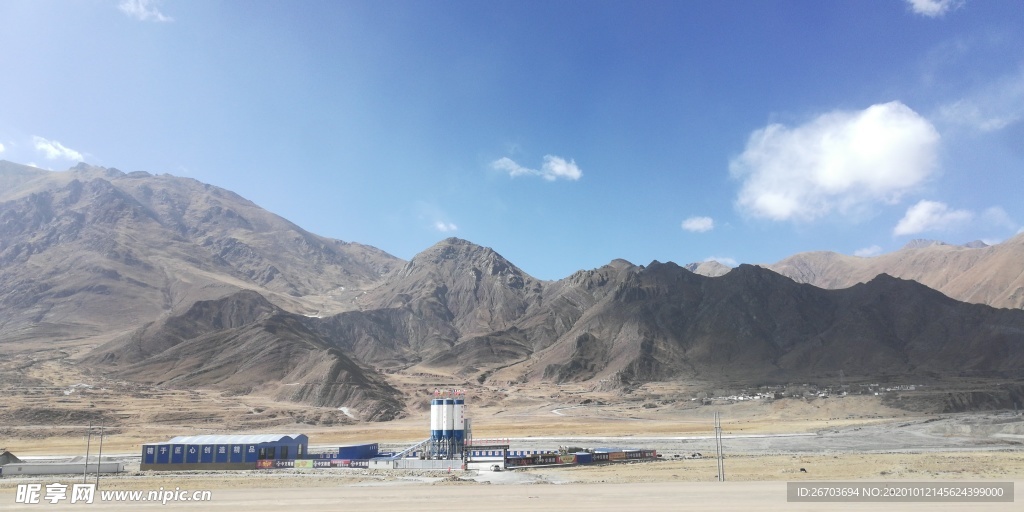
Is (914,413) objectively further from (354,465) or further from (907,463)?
(354,465)

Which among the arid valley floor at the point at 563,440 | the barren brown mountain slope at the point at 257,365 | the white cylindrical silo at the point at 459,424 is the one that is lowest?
the arid valley floor at the point at 563,440

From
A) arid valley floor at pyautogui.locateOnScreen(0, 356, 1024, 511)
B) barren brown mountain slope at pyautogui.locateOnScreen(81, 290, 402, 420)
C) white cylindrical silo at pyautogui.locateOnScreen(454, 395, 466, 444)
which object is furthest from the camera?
barren brown mountain slope at pyautogui.locateOnScreen(81, 290, 402, 420)

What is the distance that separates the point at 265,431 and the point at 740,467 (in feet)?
274

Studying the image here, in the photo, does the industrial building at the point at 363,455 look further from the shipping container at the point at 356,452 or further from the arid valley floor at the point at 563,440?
the arid valley floor at the point at 563,440

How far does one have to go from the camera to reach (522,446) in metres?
77.5

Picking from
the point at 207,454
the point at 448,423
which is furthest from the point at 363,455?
the point at 207,454

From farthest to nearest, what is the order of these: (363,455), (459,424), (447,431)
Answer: (363,455), (459,424), (447,431)

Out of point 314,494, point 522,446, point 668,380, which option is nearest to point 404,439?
point 522,446

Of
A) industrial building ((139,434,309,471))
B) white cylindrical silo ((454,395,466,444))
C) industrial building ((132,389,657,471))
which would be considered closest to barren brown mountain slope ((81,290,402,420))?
industrial building ((132,389,657,471))

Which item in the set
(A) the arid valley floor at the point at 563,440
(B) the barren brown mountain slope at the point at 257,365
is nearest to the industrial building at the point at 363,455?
(A) the arid valley floor at the point at 563,440

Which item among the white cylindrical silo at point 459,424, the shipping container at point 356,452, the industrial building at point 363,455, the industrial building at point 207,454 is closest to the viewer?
the industrial building at point 363,455

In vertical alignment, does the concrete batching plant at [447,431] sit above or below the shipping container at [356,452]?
above

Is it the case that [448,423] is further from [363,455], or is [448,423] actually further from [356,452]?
[356,452]

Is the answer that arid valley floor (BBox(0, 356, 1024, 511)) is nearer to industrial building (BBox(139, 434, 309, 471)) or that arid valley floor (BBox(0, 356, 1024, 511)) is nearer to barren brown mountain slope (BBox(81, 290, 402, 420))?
industrial building (BBox(139, 434, 309, 471))
